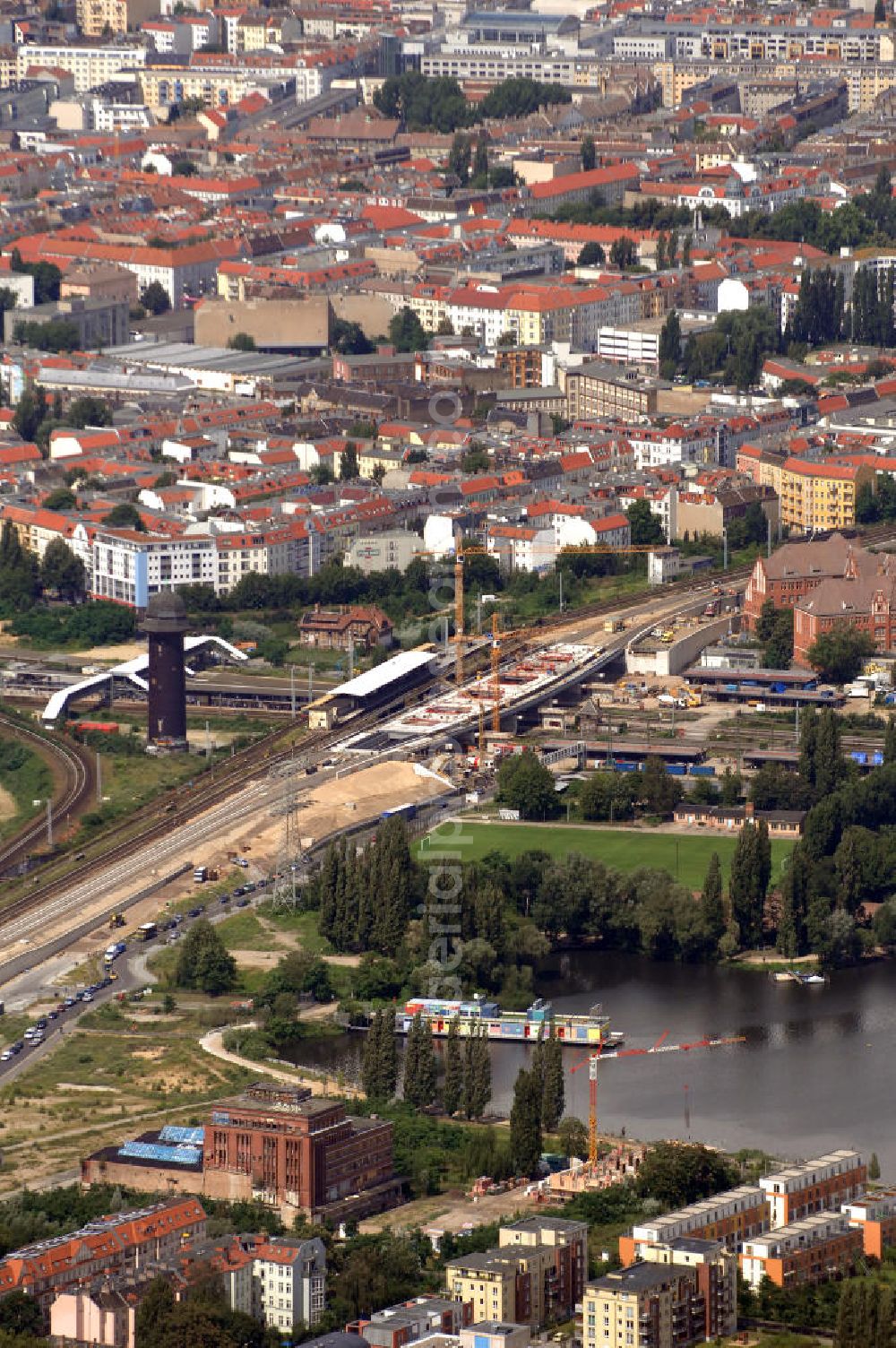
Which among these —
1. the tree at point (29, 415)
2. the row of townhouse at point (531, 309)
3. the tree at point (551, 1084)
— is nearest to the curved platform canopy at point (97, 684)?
the tree at point (29, 415)

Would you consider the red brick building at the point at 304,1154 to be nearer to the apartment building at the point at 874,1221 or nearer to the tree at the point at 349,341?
the apartment building at the point at 874,1221

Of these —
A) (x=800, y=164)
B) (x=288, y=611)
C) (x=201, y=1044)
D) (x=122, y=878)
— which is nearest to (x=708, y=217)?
(x=800, y=164)

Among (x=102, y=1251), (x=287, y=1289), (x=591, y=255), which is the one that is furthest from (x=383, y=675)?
(x=591, y=255)

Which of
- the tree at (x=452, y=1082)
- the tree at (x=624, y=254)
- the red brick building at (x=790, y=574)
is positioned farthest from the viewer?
the tree at (x=624, y=254)

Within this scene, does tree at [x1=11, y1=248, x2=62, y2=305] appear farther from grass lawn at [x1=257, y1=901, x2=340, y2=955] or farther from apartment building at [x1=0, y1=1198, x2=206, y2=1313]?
apartment building at [x1=0, y1=1198, x2=206, y2=1313]

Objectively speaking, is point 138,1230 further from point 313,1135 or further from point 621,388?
point 621,388

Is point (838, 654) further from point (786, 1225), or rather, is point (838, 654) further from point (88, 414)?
point (786, 1225)
